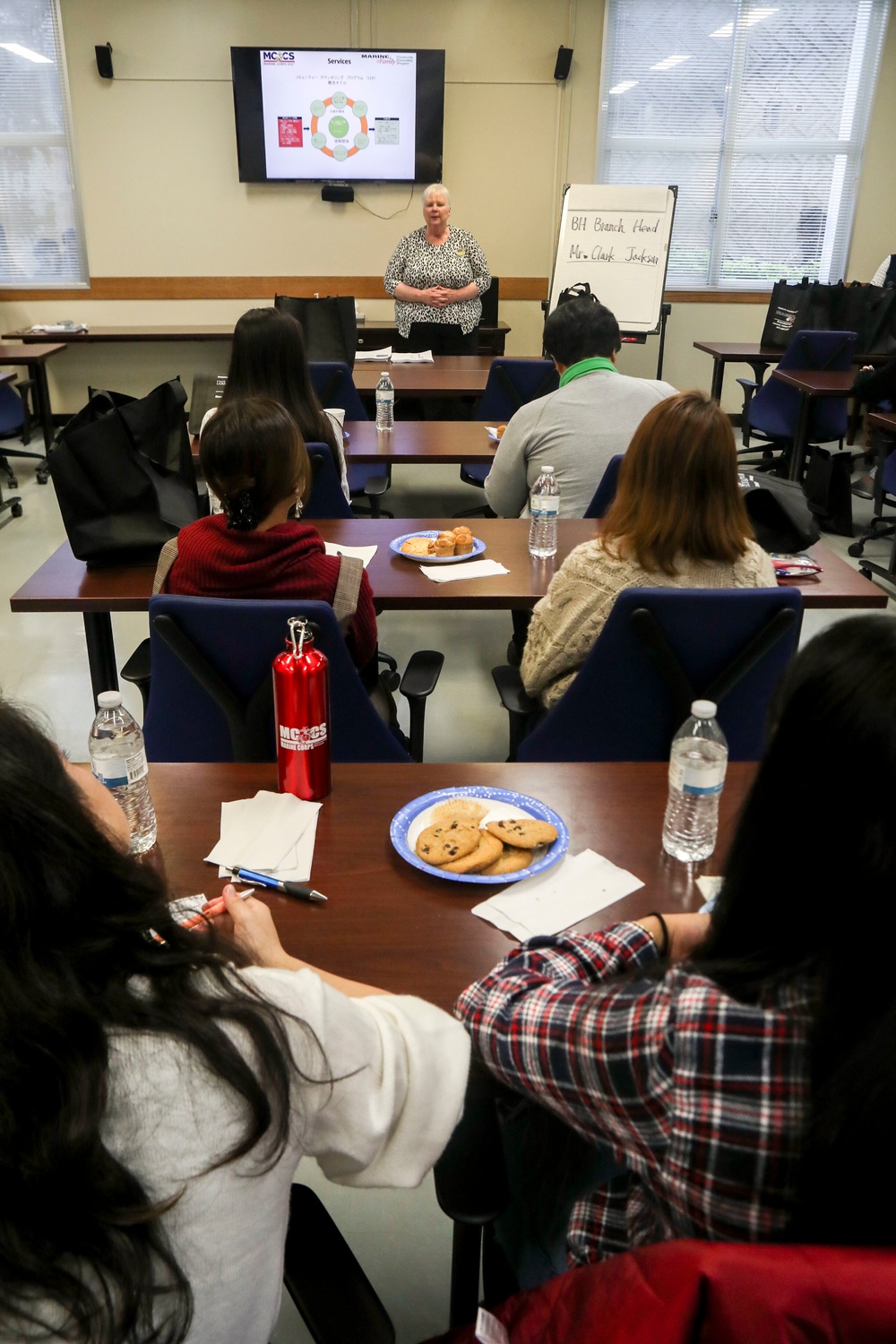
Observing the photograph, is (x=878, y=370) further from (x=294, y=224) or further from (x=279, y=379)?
(x=294, y=224)

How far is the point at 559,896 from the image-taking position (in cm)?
117

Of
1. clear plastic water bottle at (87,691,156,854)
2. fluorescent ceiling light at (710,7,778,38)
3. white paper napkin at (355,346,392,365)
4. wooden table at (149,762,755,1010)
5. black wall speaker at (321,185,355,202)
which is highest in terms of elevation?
fluorescent ceiling light at (710,7,778,38)

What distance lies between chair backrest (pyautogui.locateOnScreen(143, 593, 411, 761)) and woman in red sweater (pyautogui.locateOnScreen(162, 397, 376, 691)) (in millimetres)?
159

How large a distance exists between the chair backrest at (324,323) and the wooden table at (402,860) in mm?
3836

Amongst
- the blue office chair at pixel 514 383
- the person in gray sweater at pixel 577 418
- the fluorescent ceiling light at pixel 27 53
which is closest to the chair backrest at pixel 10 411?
the fluorescent ceiling light at pixel 27 53

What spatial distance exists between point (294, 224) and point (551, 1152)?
7.19m

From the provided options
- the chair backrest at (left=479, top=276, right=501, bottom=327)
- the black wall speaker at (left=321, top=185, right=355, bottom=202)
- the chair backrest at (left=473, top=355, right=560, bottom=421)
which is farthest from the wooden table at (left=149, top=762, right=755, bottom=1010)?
the black wall speaker at (left=321, top=185, right=355, bottom=202)

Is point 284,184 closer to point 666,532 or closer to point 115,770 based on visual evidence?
point 666,532

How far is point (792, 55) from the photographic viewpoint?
6996 mm

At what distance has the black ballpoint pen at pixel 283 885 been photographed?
45.9 inches

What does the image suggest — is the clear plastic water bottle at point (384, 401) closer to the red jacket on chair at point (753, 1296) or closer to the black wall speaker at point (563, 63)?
the red jacket on chair at point (753, 1296)

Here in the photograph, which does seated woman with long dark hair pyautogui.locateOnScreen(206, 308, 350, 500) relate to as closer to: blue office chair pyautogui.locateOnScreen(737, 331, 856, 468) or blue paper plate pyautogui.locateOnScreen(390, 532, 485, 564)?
blue paper plate pyautogui.locateOnScreen(390, 532, 485, 564)

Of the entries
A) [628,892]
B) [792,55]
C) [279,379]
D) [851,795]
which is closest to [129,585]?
[279,379]

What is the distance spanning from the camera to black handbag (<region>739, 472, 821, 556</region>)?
2395mm
